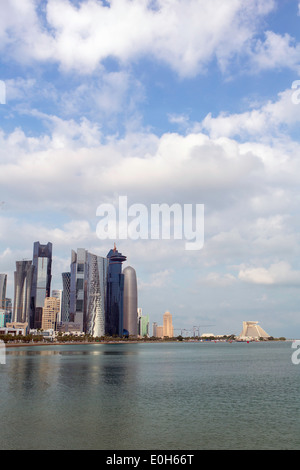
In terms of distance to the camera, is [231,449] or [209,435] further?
[209,435]

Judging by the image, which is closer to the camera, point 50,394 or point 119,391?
point 50,394

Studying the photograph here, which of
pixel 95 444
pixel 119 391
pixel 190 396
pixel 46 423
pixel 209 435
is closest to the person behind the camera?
pixel 95 444

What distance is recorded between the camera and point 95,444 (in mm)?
39250

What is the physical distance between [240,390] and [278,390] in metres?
7.64

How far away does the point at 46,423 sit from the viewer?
47.2 meters

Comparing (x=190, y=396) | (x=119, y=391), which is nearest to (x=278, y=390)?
(x=190, y=396)
